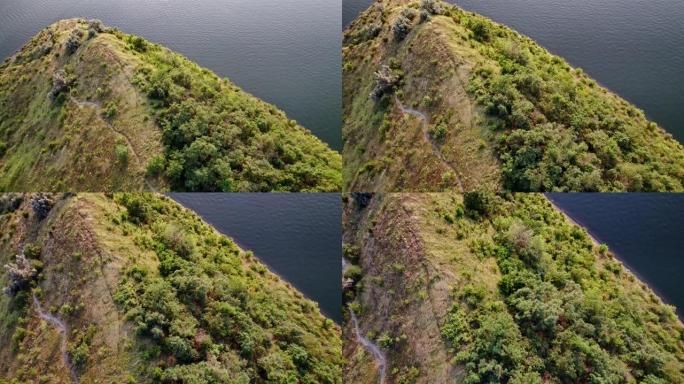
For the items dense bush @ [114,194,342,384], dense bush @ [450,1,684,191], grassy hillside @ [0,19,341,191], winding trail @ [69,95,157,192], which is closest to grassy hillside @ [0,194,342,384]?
dense bush @ [114,194,342,384]

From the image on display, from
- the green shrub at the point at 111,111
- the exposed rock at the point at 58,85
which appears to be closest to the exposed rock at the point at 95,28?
the exposed rock at the point at 58,85

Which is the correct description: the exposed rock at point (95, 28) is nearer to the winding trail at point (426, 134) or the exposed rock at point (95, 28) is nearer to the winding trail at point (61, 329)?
the winding trail at point (61, 329)

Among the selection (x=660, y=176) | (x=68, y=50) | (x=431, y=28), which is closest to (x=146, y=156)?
(x=68, y=50)

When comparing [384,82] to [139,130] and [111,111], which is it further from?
[111,111]

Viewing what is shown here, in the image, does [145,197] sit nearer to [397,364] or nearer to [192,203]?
[192,203]

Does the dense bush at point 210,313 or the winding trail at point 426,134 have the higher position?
the winding trail at point 426,134
